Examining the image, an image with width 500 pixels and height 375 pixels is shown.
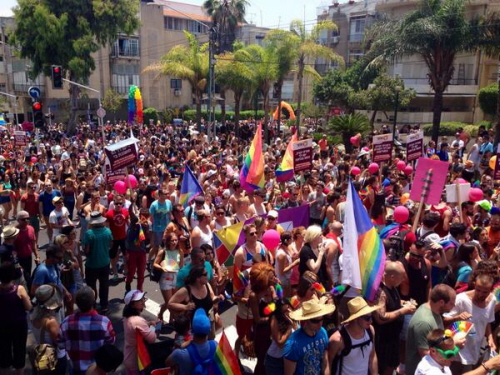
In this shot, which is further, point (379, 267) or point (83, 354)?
point (379, 267)

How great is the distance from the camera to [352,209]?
16.0 feet

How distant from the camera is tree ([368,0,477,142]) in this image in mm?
22688

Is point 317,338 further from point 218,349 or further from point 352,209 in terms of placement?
point 352,209

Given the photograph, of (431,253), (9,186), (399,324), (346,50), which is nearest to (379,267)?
(399,324)

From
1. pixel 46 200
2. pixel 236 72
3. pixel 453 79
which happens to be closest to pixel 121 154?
pixel 46 200

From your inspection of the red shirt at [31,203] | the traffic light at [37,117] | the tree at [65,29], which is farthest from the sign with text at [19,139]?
the tree at [65,29]

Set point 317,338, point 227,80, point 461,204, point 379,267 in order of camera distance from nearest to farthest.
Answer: point 317,338, point 379,267, point 461,204, point 227,80

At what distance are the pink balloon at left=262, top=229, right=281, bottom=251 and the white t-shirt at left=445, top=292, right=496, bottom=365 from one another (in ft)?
9.03

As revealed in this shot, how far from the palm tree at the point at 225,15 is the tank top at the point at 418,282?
47.4 meters

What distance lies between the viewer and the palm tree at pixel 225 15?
50969 millimetres

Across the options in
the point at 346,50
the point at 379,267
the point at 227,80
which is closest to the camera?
the point at 379,267

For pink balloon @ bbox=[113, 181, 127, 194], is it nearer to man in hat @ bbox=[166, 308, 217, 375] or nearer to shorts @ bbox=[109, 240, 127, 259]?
shorts @ bbox=[109, 240, 127, 259]

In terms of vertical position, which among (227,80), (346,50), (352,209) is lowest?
(352,209)

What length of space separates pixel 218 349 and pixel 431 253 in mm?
2768
